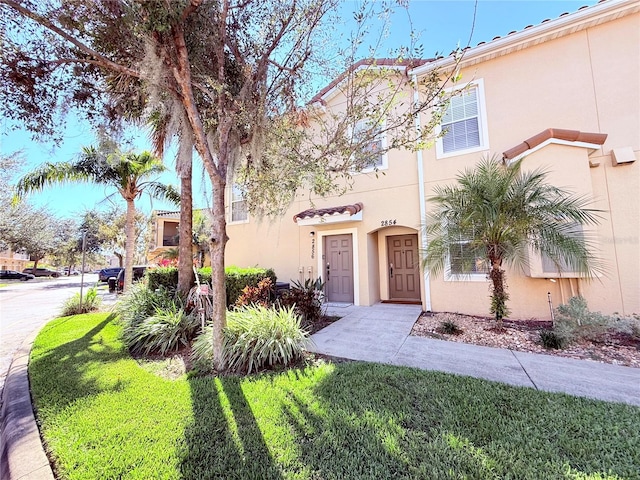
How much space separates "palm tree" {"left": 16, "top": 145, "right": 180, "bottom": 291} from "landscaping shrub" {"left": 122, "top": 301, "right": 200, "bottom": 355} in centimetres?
481

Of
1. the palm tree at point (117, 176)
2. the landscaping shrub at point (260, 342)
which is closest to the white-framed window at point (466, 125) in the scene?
the landscaping shrub at point (260, 342)

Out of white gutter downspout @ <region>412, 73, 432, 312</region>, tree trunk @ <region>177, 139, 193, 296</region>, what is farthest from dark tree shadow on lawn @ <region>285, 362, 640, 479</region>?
tree trunk @ <region>177, 139, 193, 296</region>

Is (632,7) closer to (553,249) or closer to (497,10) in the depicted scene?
(497,10)

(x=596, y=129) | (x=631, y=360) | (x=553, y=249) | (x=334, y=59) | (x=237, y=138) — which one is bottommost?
(x=631, y=360)

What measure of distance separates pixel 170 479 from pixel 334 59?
246 inches

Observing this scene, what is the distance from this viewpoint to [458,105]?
7797 mm

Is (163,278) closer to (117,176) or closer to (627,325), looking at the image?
(117,176)

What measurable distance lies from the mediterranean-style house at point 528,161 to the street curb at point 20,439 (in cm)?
492

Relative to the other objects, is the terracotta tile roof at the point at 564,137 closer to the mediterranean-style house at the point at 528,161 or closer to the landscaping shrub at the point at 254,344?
the mediterranean-style house at the point at 528,161

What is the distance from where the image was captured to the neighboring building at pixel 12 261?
38.9m

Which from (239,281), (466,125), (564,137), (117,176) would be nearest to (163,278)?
(239,281)

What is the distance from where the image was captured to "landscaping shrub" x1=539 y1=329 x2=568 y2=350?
4.83 metres

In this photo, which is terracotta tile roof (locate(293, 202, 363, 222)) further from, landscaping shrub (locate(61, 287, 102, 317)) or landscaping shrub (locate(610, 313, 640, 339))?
landscaping shrub (locate(61, 287, 102, 317))

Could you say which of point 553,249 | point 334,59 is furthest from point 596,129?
point 334,59
